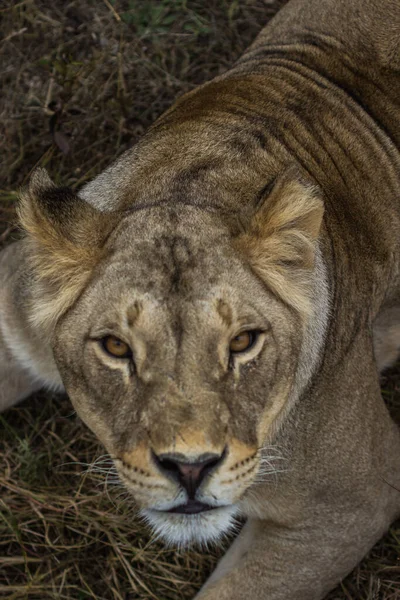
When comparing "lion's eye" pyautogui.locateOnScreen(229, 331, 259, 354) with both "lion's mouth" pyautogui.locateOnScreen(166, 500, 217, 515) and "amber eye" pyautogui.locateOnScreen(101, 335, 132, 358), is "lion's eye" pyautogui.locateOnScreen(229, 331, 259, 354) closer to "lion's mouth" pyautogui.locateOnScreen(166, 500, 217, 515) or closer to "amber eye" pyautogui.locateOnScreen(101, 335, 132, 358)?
"amber eye" pyautogui.locateOnScreen(101, 335, 132, 358)

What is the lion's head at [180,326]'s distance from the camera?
7.94 ft

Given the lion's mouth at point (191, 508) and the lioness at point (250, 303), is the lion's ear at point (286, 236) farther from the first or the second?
the lion's mouth at point (191, 508)

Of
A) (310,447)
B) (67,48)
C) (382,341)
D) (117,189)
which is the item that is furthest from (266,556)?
(67,48)

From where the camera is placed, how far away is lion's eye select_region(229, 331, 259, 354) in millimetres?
2520

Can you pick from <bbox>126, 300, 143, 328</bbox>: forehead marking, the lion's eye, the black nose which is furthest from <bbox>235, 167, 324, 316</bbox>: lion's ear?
the black nose

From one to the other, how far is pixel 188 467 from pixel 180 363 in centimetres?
28

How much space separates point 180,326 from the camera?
2.44 m

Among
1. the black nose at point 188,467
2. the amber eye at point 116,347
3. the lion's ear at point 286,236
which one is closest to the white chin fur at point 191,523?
the black nose at point 188,467

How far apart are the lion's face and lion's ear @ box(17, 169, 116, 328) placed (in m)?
0.07

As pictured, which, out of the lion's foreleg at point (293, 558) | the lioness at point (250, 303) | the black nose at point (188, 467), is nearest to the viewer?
the black nose at point (188, 467)

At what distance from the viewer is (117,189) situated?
3.14 metres

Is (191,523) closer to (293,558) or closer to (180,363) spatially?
(180,363)

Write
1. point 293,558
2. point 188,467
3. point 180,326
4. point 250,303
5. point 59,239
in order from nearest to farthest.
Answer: point 188,467 < point 180,326 < point 250,303 < point 59,239 < point 293,558

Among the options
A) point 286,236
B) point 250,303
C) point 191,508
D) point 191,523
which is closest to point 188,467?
point 191,508
